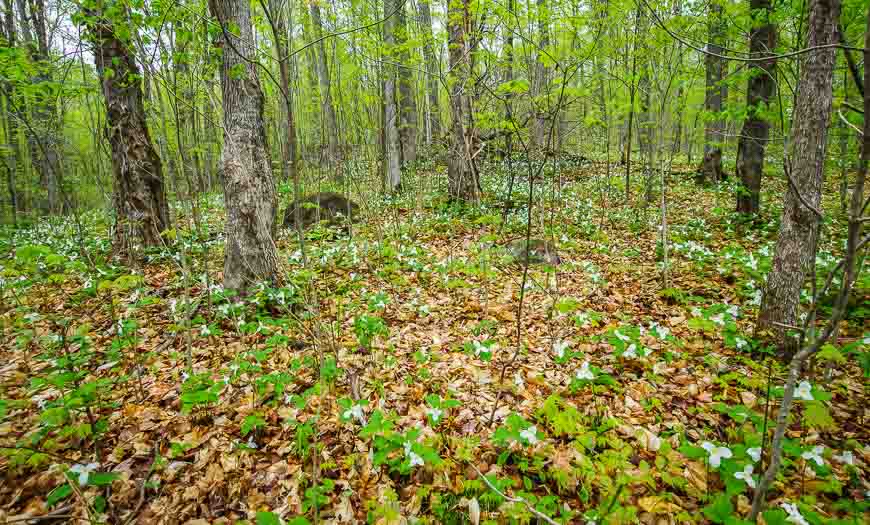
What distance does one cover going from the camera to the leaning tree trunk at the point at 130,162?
5117mm

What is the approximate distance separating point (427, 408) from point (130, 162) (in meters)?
5.55

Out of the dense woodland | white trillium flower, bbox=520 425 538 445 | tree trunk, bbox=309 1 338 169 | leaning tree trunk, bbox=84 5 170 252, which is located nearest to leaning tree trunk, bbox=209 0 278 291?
the dense woodland

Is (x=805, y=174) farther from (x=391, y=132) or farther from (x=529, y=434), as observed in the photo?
(x=391, y=132)

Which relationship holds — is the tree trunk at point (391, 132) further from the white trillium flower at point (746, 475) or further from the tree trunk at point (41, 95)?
the white trillium flower at point (746, 475)

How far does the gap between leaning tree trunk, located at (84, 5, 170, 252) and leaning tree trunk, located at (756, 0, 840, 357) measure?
6925mm

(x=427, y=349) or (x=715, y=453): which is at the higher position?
(x=715, y=453)

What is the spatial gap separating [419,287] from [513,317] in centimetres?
136

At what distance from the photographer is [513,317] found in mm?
4133

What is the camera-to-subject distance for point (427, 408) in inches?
111

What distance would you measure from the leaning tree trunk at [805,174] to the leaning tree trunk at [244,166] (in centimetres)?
430

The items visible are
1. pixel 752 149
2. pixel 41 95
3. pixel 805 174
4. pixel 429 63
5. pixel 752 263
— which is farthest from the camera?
pixel 429 63

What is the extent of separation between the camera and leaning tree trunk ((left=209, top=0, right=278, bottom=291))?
3.52 meters

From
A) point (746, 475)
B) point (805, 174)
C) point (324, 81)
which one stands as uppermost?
point (324, 81)

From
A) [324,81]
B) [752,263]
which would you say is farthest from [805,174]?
[324,81]
